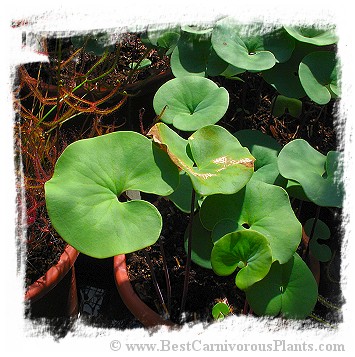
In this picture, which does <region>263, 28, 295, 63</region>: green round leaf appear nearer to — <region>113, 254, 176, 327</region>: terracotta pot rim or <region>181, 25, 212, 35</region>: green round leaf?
<region>181, 25, 212, 35</region>: green round leaf

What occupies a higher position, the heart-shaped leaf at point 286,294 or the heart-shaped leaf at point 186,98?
the heart-shaped leaf at point 186,98

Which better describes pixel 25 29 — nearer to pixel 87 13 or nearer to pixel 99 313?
pixel 87 13

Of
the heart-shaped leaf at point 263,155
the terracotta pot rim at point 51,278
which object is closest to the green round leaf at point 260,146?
the heart-shaped leaf at point 263,155

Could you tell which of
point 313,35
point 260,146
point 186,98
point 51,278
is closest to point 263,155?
point 260,146

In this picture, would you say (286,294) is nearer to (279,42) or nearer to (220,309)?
(220,309)

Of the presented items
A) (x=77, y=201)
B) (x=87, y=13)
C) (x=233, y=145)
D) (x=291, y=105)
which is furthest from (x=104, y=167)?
(x=291, y=105)

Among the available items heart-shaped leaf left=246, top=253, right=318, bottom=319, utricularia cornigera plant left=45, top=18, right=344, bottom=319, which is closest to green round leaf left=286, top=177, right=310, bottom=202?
utricularia cornigera plant left=45, top=18, right=344, bottom=319

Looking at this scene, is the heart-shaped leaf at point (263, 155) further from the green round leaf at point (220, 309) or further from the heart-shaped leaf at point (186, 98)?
the green round leaf at point (220, 309)
